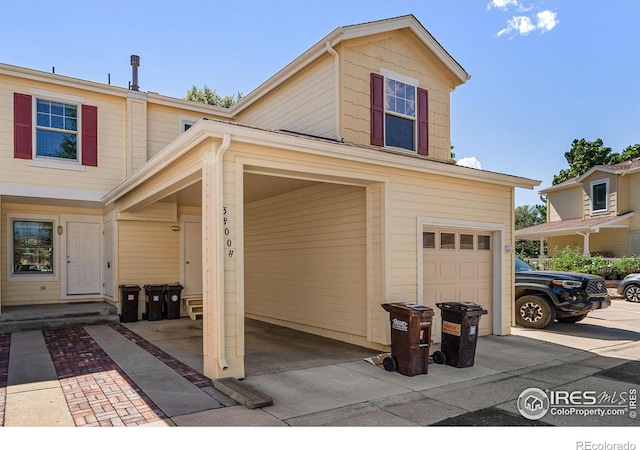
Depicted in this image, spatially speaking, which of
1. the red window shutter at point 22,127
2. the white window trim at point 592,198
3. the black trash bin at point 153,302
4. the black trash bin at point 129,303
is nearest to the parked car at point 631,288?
the white window trim at point 592,198

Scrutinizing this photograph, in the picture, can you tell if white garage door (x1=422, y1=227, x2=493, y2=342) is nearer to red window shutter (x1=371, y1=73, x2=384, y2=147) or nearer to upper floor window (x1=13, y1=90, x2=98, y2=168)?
red window shutter (x1=371, y1=73, x2=384, y2=147)

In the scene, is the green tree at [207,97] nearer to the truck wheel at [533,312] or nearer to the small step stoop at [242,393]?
the truck wheel at [533,312]

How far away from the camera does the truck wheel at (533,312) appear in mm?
9562

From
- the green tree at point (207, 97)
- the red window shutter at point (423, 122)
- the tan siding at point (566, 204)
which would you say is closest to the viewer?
the red window shutter at point (423, 122)

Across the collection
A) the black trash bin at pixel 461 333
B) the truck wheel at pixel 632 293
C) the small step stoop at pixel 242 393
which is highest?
the black trash bin at pixel 461 333

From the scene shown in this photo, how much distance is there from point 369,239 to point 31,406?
5131 mm

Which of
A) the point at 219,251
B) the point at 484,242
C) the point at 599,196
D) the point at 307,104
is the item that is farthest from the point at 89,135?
the point at 599,196

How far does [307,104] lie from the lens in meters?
9.38

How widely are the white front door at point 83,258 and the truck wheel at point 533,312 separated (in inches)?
415

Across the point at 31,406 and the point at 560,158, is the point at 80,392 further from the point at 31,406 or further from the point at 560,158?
the point at 560,158

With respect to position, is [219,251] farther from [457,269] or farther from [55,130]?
[55,130]

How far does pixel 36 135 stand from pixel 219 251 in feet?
24.2
